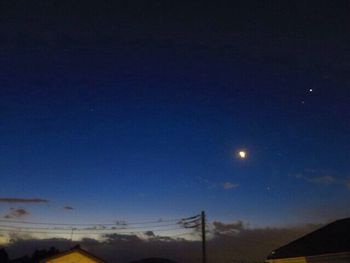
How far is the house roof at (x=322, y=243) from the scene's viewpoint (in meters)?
28.5

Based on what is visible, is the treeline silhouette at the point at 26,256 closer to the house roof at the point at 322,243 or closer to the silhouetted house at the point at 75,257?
the silhouetted house at the point at 75,257

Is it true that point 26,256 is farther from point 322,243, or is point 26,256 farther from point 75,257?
point 322,243

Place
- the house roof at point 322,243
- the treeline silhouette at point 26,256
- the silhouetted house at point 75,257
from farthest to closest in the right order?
the treeline silhouette at point 26,256 → the silhouetted house at point 75,257 → the house roof at point 322,243

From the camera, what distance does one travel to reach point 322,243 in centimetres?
3047

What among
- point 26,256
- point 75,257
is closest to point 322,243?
point 75,257

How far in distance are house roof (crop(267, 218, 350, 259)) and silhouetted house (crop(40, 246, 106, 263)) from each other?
15.8 meters

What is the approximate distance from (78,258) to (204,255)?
492 inches

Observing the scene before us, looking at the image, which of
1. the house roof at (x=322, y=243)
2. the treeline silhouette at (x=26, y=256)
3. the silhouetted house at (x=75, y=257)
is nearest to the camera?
the house roof at (x=322, y=243)

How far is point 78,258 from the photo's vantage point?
41188 millimetres

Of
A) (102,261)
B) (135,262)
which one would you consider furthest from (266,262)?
(135,262)

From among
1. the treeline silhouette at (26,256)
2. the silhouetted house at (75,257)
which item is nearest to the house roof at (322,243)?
the silhouetted house at (75,257)

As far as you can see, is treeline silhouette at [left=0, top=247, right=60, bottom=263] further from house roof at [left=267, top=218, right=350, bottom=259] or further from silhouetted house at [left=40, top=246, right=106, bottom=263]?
house roof at [left=267, top=218, right=350, bottom=259]

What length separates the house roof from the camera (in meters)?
28.5

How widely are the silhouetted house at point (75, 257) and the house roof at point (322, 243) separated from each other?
15819 mm
